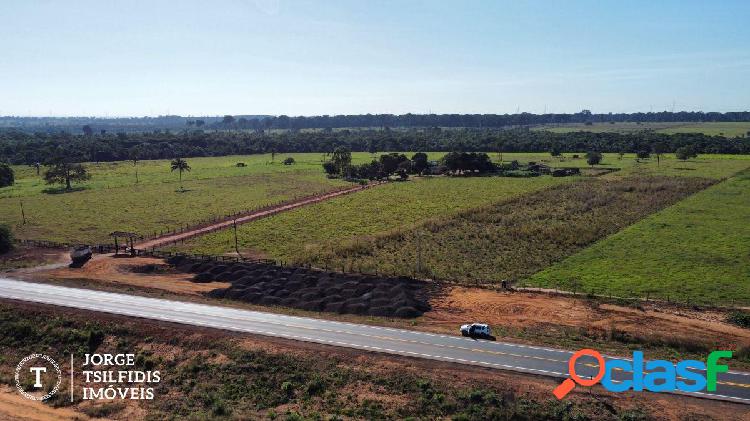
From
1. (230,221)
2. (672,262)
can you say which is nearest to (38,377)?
(230,221)

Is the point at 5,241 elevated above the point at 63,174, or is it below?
below

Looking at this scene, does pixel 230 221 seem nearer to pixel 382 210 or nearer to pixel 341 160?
pixel 382 210

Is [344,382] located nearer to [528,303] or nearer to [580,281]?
[528,303]

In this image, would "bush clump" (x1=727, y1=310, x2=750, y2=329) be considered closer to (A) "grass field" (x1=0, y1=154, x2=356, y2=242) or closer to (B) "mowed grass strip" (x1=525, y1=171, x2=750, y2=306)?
(B) "mowed grass strip" (x1=525, y1=171, x2=750, y2=306)

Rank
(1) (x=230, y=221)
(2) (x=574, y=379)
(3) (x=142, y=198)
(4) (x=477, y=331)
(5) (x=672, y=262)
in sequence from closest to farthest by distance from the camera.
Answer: (2) (x=574, y=379)
(4) (x=477, y=331)
(5) (x=672, y=262)
(1) (x=230, y=221)
(3) (x=142, y=198)

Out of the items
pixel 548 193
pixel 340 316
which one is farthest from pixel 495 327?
pixel 548 193
